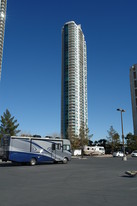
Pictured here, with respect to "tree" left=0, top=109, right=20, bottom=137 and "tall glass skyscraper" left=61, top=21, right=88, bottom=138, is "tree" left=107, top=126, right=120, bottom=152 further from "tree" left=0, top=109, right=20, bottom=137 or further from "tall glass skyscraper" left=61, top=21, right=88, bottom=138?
"tall glass skyscraper" left=61, top=21, right=88, bottom=138

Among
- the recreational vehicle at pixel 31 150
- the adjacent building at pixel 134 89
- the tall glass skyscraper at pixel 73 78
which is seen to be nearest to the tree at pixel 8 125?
the recreational vehicle at pixel 31 150

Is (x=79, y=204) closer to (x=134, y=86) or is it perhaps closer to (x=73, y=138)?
(x=73, y=138)

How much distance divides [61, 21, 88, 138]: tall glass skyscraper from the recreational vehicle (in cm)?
11470

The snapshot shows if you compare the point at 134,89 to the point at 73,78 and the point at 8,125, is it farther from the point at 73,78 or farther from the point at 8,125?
the point at 8,125

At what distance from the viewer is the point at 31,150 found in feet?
76.8

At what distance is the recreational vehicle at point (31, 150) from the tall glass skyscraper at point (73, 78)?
11470 centimetres

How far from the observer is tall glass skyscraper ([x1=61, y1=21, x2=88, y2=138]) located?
148875 millimetres

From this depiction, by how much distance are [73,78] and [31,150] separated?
134798 mm

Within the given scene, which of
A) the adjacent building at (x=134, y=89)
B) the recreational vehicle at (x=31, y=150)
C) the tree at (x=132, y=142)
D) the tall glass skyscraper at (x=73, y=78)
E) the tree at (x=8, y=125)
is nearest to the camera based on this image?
the recreational vehicle at (x=31, y=150)

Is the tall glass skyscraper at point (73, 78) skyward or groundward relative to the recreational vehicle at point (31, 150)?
skyward

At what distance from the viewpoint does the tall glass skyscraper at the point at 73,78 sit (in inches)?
5861

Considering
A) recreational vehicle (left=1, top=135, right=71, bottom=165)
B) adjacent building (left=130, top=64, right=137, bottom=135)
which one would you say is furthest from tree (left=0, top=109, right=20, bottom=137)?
adjacent building (left=130, top=64, right=137, bottom=135)

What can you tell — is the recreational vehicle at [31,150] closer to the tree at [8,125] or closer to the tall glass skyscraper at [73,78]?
the tree at [8,125]

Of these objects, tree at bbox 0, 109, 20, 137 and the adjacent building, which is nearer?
tree at bbox 0, 109, 20, 137
